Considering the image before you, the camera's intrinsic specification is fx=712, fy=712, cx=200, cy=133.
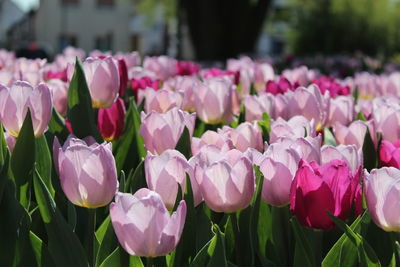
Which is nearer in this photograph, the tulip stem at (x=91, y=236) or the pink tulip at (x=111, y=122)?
the tulip stem at (x=91, y=236)

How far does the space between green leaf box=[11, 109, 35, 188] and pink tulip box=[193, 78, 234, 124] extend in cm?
75

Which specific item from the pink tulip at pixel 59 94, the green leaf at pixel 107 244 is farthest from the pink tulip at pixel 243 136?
the pink tulip at pixel 59 94

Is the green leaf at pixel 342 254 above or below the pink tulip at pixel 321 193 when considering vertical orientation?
below

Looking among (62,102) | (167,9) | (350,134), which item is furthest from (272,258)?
(167,9)

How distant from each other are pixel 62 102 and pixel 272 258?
1049 mm

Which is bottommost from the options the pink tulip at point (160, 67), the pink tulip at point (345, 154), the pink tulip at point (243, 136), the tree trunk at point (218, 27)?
the tree trunk at point (218, 27)

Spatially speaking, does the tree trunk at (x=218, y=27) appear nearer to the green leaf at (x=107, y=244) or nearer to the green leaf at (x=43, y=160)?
the green leaf at (x=43, y=160)

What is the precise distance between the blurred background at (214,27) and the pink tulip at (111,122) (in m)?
6.25

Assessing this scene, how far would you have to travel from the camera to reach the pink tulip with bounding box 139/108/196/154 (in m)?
1.69

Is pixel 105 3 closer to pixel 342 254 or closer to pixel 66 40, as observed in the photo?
pixel 66 40

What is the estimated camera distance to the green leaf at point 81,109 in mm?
1875

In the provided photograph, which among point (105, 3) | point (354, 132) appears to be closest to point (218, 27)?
point (354, 132)

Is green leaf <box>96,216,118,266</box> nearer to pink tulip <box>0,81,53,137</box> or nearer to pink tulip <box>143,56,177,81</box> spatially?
pink tulip <box>0,81,53,137</box>

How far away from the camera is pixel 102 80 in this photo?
1941 mm
